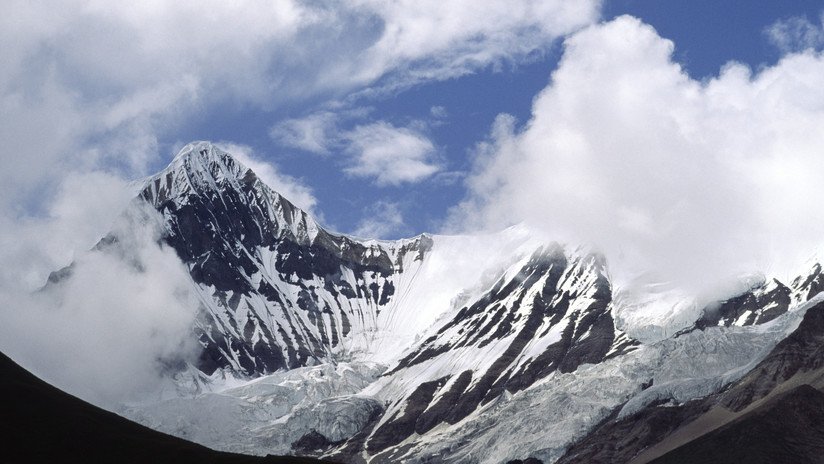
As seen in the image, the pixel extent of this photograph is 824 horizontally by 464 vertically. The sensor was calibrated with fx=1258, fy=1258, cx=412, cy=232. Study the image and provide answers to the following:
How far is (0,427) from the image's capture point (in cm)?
14950

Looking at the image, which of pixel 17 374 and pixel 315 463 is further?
pixel 17 374

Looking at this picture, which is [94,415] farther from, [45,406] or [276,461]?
[276,461]

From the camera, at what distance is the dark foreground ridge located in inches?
5797

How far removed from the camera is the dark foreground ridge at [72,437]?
14725 centimetres

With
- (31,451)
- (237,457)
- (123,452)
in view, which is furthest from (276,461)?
(31,451)

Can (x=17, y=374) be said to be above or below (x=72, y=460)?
above

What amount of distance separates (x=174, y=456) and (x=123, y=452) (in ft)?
20.2

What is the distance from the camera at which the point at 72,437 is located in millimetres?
153375

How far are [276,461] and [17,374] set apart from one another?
40.4m

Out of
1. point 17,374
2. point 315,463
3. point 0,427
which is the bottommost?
point 315,463

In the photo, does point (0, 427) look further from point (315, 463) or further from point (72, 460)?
point (315, 463)

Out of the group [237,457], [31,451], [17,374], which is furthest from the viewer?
[17,374]

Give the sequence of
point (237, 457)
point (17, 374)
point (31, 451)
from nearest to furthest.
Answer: point (31, 451) < point (237, 457) < point (17, 374)

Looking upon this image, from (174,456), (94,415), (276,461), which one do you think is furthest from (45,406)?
(276,461)
